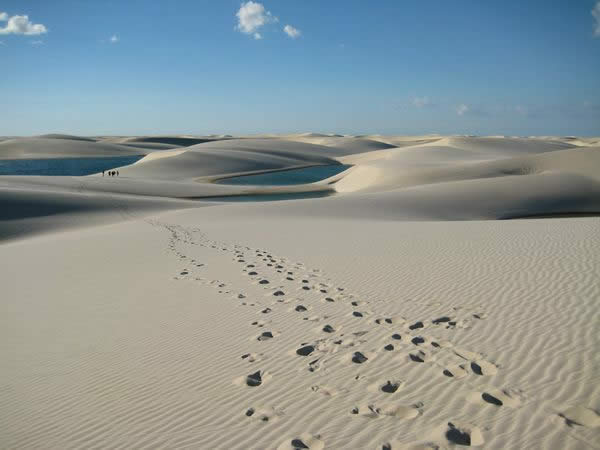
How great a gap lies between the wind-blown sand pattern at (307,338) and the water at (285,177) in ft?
106

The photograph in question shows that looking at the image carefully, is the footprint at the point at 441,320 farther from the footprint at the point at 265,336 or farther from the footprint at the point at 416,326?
the footprint at the point at 265,336

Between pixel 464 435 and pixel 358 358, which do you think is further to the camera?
pixel 358 358

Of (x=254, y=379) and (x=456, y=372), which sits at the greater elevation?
(x=456, y=372)

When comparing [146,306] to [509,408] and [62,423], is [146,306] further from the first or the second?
[509,408]

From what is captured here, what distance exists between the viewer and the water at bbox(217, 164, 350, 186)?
153ft

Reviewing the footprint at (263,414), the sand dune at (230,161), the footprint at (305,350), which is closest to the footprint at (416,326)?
the footprint at (305,350)

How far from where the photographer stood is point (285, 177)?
167 feet

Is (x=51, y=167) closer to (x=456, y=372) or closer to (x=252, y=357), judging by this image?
(x=252, y=357)

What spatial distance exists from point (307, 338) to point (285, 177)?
1797 inches

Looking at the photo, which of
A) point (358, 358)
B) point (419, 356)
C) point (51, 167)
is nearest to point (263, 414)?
point (358, 358)

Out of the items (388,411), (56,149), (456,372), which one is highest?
(56,149)

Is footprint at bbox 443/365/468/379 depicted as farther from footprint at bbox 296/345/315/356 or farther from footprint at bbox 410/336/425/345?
footprint at bbox 296/345/315/356

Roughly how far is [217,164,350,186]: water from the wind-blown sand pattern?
32220 mm

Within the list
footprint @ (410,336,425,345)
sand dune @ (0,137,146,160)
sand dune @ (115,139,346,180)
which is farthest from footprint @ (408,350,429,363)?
sand dune @ (0,137,146,160)
